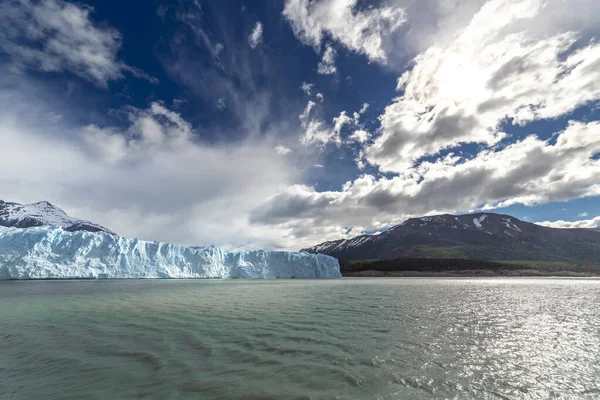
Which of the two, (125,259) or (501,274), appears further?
(501,274)

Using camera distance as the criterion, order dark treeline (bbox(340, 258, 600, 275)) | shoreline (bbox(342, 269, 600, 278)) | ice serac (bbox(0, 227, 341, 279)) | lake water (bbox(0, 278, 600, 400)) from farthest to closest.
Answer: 1. dark treeline (bbox(340, 258, 600, 275))
2. shoreline (bbox(342, 269, 600, 278))
3. ice serac (bbox(0, 227, 341, 279))
4. lake water (bbox(0, 278, 600, 400))

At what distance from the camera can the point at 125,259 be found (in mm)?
90500

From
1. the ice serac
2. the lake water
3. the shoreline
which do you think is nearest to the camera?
the lake water

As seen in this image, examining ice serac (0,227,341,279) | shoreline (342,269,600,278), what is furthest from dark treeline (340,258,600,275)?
ice serac (0,227,341,279)

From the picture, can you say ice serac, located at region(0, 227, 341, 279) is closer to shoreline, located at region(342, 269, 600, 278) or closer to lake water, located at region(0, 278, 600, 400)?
shoreline, located at region(342, 269, 600, 278)

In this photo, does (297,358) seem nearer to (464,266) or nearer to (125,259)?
(125,259)

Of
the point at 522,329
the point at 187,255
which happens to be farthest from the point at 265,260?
the point at 522,329

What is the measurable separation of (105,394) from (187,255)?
106867 mm

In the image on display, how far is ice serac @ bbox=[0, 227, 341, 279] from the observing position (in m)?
75.6

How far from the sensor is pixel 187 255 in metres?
107

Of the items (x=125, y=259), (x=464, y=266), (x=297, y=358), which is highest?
(x=125, y=259)

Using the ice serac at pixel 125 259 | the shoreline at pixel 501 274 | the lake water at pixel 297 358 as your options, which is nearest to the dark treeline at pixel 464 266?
the shoreline at pixel 501 274

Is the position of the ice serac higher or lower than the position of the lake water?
higher

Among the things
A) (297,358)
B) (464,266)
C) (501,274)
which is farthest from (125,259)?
(501,274)
